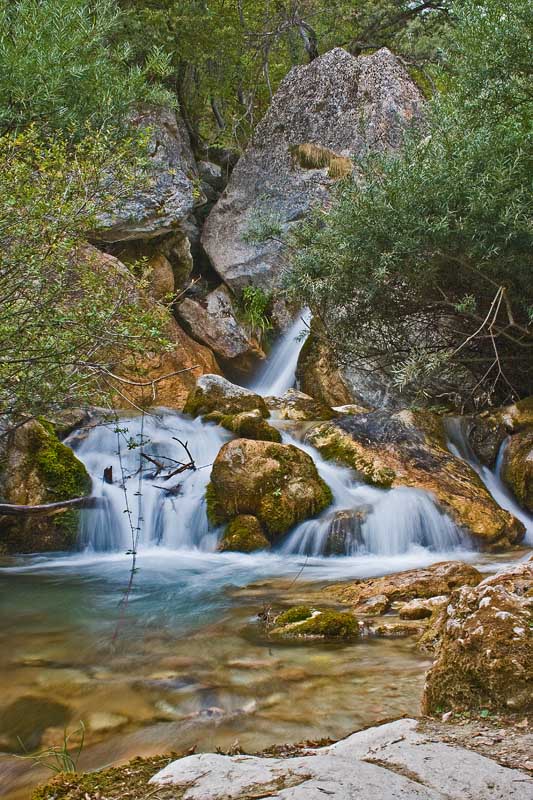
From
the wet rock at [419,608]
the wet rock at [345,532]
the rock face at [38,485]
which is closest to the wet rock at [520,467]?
the wet rock at [345,532]

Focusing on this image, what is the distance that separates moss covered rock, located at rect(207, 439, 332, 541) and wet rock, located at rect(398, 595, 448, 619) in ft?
10.4

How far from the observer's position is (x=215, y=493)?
867 cm

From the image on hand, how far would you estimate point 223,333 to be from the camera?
1559 cm

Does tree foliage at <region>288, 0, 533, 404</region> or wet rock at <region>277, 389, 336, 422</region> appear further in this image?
wet rock at <region>277, 389, 336, 422</region>

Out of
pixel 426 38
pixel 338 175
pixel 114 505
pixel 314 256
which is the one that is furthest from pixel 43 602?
pixel 426 38

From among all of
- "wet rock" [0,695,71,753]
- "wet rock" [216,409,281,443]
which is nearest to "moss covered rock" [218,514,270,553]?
"wet rock" [216,409,281,443]

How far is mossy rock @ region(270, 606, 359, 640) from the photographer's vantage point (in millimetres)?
4836

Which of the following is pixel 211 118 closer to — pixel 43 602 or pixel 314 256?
pixel 314 256

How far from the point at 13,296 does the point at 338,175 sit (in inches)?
480

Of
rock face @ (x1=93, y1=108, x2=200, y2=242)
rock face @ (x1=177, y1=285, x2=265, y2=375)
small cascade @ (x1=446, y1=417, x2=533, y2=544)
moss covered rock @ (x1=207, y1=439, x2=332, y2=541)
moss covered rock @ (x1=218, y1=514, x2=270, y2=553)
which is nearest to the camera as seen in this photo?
moss covered rock @ (x1=218, y1=514, x2=270, y2=553)

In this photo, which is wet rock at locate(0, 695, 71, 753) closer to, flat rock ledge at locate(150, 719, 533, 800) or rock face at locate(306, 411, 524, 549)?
flat rock ledge at locate(150, 719, 533, 800)

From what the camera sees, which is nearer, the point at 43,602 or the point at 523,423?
the point at 43,602

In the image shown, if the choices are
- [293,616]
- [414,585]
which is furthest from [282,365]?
[293,616]

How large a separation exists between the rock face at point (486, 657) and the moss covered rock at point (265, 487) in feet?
17.4
